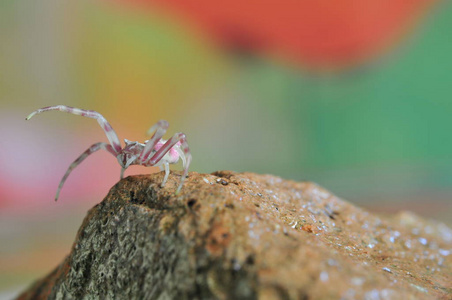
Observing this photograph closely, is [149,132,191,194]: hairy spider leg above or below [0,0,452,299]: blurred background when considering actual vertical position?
below

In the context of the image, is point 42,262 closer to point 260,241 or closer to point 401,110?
point 260,241

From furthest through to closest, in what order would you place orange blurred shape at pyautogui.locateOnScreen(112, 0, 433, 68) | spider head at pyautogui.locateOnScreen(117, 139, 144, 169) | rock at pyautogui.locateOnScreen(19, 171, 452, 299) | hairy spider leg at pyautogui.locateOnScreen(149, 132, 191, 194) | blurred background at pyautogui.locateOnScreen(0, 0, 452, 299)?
1. orange blurred shape at pyautogui.locateOnScreen(112, 0, 433, 68)
2. blurred background at pyautogui.locateOnScreen(0, 0, 452, 299)
3. spider head at pyautogui.locateOnScreen(117, 139, 144, 169)
4. hairy spider leg at pyautogui.locateOnScreen(149, 132, 191, 194)
5. rock at pyautogui.locateOnScreen(19, 171, 452, 299)

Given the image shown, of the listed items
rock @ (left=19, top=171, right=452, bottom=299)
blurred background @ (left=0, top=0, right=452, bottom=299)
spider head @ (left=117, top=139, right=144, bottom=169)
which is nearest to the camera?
rock @ (left=19, top=171, right=452, bottom=299)

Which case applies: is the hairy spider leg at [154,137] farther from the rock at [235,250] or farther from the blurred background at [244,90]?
the blurred background at [244,90]

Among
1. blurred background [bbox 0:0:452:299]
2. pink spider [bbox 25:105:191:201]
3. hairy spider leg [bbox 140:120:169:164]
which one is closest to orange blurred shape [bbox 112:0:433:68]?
blurred background [bbox 0:0:452:299]

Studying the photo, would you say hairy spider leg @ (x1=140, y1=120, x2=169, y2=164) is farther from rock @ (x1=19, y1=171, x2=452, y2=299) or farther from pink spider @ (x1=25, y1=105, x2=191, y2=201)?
rock @ (x1=19, y1=171, x2=452, y2=299)

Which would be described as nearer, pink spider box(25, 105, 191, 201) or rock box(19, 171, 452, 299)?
rock box(19, 171, 452, 299)

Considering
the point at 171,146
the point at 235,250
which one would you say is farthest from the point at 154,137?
the point at 235,250
